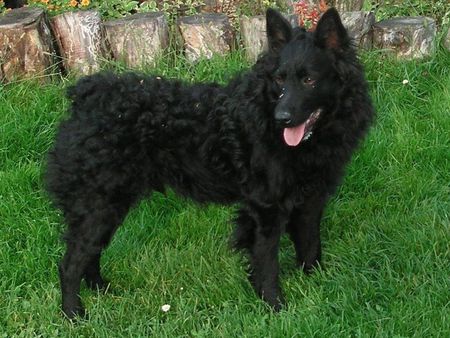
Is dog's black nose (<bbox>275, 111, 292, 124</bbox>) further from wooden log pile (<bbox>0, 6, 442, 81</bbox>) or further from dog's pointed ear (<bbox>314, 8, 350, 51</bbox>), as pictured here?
wooden log pile (<bbox>0, 6, 442, 81</bbox>)

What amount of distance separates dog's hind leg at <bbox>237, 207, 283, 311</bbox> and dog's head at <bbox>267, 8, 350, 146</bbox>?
47 cm

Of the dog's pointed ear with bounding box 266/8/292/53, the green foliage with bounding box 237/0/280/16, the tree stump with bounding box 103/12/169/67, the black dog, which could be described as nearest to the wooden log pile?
the tree stump with bounding box 103/12/169/67

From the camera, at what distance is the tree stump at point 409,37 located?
5812mm

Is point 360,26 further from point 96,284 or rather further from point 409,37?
point 96,284

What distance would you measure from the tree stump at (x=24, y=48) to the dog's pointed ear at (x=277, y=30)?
243 cm

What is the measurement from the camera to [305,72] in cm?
375

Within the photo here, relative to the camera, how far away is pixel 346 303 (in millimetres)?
3854

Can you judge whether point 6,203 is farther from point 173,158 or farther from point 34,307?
point 173,158

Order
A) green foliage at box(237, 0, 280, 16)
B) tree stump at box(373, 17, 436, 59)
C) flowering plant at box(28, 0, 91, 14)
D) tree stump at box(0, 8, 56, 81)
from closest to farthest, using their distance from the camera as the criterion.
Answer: tree stump at box(0, 8, 56, 81), tree stump at box(373, 17, 436, 59), flowering plant at box(28, 0, 91, 14), green foliage at box(237, 0, 280, 16)

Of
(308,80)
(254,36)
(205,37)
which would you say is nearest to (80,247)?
(308,80)

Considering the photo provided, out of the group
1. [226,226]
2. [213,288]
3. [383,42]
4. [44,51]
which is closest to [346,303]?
[213,288]

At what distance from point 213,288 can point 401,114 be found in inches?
80.2

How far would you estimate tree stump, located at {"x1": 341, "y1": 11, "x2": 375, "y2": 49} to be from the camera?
5.82 m

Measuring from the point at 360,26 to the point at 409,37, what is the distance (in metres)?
0.38
